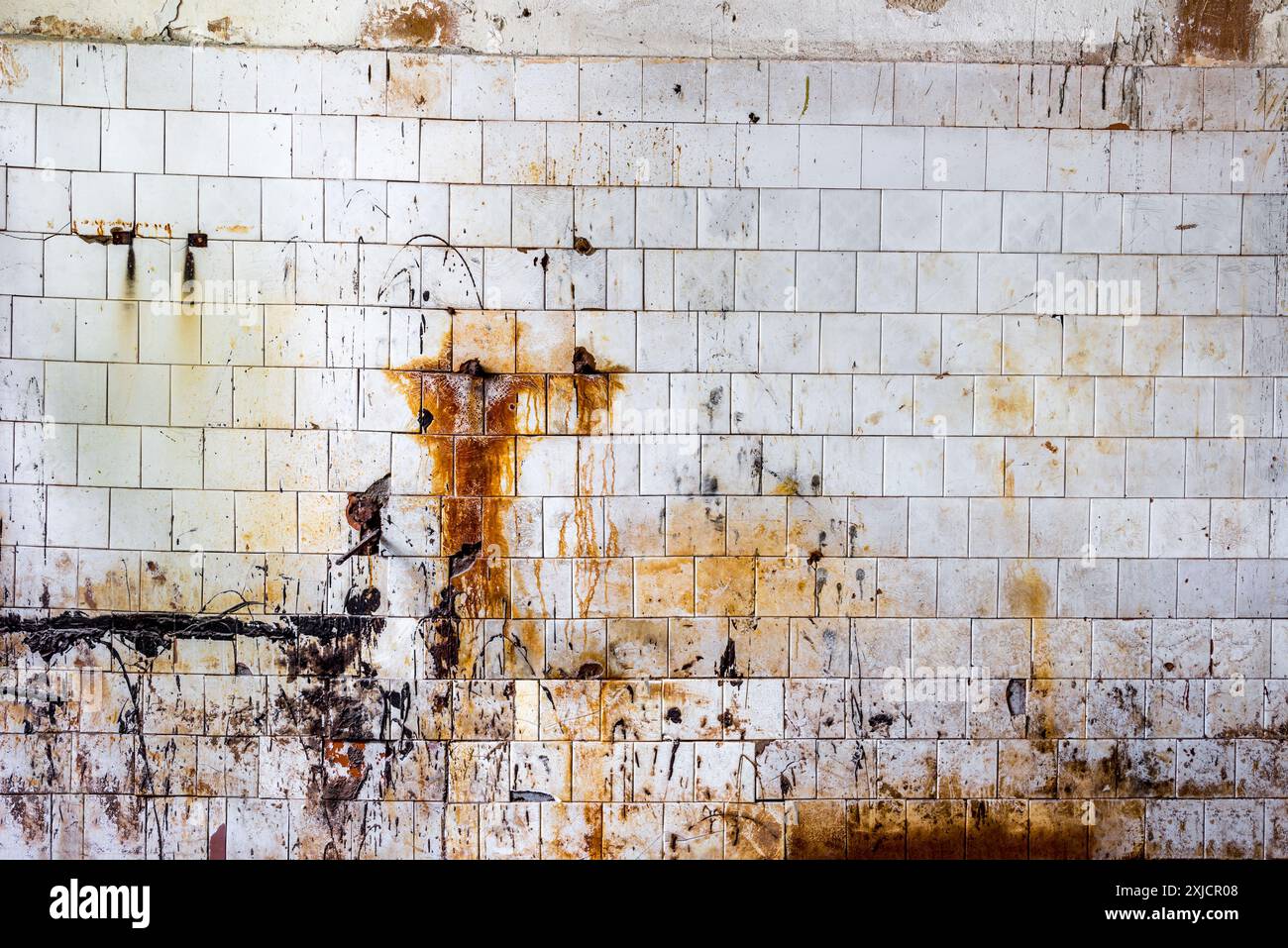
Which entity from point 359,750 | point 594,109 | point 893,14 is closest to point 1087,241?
point 893,14

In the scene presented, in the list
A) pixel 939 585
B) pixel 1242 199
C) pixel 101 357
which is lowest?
pixel 939 585

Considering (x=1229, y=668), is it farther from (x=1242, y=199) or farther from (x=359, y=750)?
(x=359, y=750)

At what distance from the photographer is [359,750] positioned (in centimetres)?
358

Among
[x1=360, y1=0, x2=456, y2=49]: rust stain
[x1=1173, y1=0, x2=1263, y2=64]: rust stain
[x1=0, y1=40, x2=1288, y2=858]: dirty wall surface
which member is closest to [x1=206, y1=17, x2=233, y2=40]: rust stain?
[x1=0, y1=40, x2=1288, y2=858]: dirty wall surface

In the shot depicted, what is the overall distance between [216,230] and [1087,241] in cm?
454

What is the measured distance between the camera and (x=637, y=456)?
3.57 meters

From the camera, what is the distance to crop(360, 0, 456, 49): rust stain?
349cm

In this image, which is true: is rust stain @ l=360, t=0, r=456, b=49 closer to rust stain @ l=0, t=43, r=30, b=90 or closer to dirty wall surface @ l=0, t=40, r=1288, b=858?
dirty wall surface @ l=0, t=40, r=1288, b=858

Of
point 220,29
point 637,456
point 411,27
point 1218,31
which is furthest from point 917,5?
point 220,29

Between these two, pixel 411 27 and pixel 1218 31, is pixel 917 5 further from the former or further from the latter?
pixel 411 27

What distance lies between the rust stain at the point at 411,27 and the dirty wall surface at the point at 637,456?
0.39ft

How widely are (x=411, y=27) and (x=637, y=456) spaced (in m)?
2.50

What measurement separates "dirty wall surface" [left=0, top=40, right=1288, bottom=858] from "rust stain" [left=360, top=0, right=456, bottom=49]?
119mm

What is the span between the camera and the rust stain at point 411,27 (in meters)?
3.49
